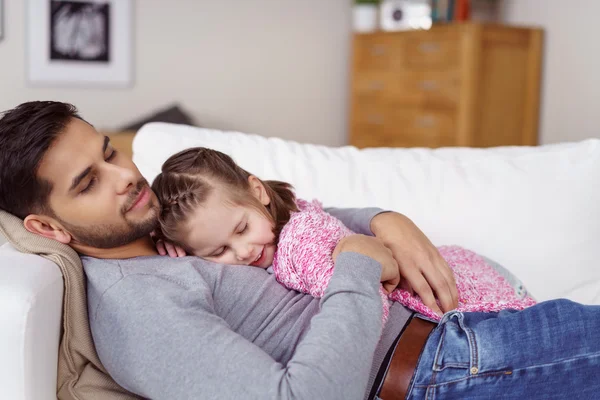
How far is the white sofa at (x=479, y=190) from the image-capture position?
1.79m

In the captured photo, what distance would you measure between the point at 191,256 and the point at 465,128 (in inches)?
108

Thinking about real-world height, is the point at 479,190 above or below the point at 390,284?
above

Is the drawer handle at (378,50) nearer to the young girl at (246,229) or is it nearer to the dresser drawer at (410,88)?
the dresser drawer at (410,88)

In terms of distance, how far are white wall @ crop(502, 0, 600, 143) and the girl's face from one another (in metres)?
2.79

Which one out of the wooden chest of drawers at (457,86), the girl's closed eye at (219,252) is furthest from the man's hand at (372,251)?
the wooden chest of drawers at (457,86)

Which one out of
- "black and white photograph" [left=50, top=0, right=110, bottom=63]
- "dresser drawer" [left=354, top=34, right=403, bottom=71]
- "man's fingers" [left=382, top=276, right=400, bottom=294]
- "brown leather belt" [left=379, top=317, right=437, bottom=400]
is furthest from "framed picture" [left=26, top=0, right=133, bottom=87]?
"brown leather belt" [left=379, top=317, right=437, bottom=400]

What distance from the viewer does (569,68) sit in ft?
12.7

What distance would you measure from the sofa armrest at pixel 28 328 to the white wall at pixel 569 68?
3214mm

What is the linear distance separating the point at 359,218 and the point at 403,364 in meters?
0.46

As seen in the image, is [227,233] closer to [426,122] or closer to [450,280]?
[450,280]

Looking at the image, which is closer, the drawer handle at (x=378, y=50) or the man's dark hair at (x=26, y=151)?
the man's dark hair at (x=26, y=151)

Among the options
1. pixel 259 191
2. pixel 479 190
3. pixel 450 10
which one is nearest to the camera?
pixel 259 191

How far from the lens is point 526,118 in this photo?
4.07 meters

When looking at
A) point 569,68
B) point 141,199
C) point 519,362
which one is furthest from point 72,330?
point 569,68
